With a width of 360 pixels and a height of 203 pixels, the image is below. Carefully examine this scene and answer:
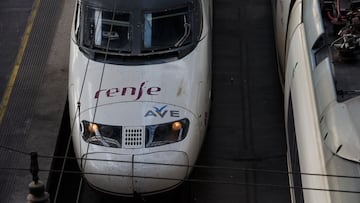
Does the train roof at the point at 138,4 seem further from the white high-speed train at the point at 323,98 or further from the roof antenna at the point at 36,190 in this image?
the roof antenna at the point at 36,190

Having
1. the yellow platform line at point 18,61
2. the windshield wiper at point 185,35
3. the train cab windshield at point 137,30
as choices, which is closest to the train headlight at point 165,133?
the train cab windshield at point 137,30

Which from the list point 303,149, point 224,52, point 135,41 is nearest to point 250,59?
point 224,52

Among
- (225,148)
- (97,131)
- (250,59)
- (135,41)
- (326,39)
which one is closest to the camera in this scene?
(326,39)

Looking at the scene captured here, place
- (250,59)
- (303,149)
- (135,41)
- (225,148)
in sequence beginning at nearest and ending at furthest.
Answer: (303,149) → (135,41) → (225,148) → (250,59)

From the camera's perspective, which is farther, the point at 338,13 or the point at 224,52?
the point at 224,52

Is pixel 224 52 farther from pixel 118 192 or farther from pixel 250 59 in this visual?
pixel 118 192

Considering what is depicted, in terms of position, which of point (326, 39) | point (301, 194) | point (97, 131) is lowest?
point (301, 194)

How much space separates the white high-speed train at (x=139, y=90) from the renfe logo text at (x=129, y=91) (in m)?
0.01

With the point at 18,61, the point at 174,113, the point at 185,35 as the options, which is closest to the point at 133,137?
the point at 174,113

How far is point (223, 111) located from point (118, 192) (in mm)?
3361

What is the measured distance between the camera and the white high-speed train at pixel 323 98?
7.47m

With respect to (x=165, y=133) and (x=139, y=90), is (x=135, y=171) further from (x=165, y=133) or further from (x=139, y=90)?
(x=139, y=90)

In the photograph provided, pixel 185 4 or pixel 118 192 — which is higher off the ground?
pixel 185 4

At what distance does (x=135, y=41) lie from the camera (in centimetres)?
1089
